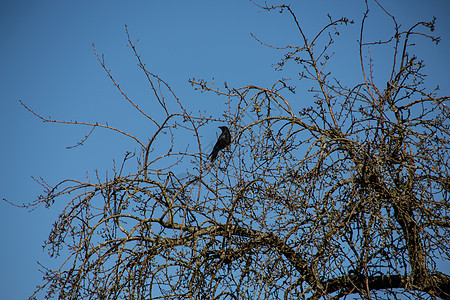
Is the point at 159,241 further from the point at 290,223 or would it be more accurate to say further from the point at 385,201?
the point at 385,201

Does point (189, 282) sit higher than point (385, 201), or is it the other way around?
point (385, 201)

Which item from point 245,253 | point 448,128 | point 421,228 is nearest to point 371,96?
point 448,128

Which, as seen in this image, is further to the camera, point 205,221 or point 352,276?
point 205,221

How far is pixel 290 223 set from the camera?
351cm

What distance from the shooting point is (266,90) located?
4.24 metres

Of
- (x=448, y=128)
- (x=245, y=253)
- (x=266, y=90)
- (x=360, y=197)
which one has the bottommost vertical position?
(x=245, y=253)

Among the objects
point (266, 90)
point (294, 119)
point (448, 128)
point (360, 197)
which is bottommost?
point (360, 197)

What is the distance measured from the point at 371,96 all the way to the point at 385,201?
3.56ft

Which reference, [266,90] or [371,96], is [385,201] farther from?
[266,90]

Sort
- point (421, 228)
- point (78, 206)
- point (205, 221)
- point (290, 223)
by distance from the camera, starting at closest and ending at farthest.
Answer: point (421, 228)
point (290, 223)
point (78, 206)
point (205, 221)

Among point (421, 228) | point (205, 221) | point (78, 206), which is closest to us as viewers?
point (421, 228)

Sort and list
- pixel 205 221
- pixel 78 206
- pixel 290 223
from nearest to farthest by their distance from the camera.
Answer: pixel 290 223, pixel 78 206, pixel 205 221

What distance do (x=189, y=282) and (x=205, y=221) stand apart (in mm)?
691

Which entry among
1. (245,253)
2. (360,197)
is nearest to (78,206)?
Result: (245,253)
